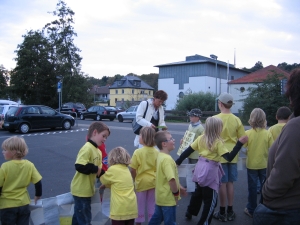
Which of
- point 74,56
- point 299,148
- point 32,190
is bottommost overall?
point 32,190

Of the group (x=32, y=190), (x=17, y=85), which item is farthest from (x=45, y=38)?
(x=32, y=190)

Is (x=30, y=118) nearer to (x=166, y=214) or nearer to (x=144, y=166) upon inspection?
(x=144, y=166)

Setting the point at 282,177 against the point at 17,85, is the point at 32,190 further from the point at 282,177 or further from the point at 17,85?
the point at 17,85

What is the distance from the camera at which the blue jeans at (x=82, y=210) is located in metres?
3.82

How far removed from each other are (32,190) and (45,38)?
4220 cm

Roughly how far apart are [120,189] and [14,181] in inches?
47.5

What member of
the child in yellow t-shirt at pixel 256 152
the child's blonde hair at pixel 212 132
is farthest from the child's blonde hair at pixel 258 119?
the child's blonde hair at pixel 212 132

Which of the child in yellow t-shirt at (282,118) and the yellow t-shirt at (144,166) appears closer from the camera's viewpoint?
the yellow t-shirt at (144,166)

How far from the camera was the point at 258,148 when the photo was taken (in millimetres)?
4977

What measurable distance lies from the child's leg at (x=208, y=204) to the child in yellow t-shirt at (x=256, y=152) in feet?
3.34

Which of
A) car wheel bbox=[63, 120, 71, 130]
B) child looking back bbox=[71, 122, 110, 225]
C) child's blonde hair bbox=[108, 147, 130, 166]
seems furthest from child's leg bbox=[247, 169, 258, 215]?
car wheel bbox=[63, 120, 71, 130]

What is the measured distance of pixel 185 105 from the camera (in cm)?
3862

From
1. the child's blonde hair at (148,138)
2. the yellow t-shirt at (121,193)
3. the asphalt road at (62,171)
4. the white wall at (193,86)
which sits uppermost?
the white wall at (193,86)

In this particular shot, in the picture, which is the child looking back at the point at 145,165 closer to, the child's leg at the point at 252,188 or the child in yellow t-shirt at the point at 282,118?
the child's leg at the point at 252,188
